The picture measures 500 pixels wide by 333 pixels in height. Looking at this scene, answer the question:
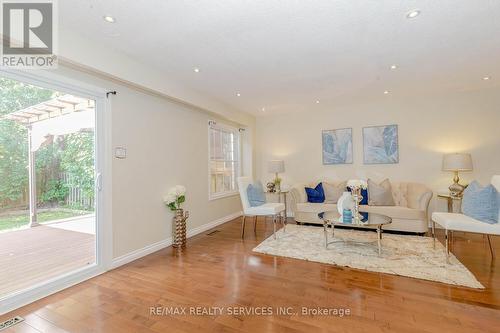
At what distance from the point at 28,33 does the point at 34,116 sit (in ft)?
2.40

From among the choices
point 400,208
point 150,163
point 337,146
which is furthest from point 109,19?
point 400,208

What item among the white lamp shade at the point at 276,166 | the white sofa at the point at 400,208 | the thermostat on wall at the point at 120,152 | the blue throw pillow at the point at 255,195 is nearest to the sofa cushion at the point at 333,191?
the white sofa at the point at 400,208

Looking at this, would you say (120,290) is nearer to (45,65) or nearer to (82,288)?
(82,288)

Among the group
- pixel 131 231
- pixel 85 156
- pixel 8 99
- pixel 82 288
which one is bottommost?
pixel 82 288

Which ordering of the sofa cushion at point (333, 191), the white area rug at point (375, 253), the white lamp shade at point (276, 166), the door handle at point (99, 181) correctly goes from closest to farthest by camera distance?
the white area rug at point (375, 253), the door handle at point (99, 181), the sofa cushion at point (333, 191), the white lamp shade at point (276, 166)

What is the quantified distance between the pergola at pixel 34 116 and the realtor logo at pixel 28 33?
0.37 meters

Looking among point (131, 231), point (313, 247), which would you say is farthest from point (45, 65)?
point (313, 247)

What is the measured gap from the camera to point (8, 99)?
2090 mm

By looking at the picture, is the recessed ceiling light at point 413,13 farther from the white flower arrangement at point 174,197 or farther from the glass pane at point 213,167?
the glass pane at point 213,167

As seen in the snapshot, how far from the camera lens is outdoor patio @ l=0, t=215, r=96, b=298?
2178mm

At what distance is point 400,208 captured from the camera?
13.2 feet

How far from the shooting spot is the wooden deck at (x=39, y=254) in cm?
217

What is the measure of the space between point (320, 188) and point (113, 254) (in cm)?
372

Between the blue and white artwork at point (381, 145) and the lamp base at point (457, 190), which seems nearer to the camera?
the lamp base at point (457, 190)
